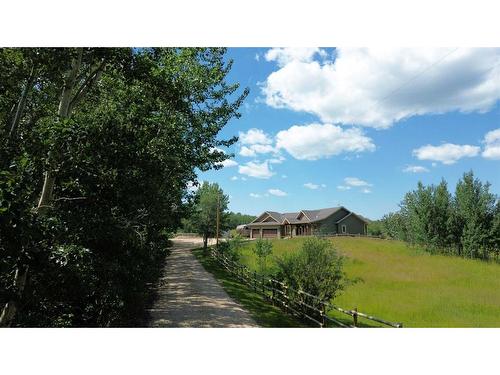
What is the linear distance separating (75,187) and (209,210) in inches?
565

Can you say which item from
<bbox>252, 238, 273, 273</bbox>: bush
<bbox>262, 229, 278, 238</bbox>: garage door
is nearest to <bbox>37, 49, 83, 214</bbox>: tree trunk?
<bbox>262, 229, 278, 238</bbox>: garage door

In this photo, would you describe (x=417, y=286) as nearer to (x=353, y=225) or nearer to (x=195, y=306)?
(x=353, y=225)

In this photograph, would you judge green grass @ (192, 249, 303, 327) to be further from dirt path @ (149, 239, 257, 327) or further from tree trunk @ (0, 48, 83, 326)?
tree trunk @ (0, 48, 83, 326)

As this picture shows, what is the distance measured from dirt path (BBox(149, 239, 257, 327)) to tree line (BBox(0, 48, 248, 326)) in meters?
1.06

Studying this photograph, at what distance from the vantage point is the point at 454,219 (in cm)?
751

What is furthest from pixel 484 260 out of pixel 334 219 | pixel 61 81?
pixel 61 81

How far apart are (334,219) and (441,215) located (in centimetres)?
227

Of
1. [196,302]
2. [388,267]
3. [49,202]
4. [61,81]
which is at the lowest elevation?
[196,302]

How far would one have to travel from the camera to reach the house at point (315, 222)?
7754 mm

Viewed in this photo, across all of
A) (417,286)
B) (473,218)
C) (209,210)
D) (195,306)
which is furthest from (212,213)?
(473,218)

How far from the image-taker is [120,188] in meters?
4.35

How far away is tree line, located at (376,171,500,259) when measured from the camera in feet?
21.5

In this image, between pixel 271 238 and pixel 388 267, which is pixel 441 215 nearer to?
pixel 388 267
